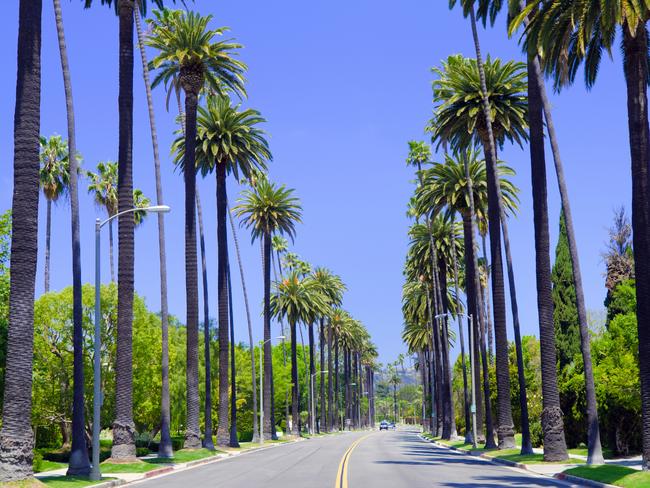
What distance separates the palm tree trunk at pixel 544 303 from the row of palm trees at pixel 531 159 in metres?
0.04

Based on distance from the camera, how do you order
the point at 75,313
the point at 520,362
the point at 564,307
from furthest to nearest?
the point at 564,307 < the point at 520,362 < the point at 75,313

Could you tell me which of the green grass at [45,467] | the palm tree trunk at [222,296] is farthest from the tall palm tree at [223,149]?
the green grass at [45,467]

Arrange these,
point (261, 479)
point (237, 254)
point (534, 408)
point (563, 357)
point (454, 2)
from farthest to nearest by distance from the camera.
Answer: point (237, 254)
point (534, 408)
point (563, 357)
point (454, 2)
point (261, 479)

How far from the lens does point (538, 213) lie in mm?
33875

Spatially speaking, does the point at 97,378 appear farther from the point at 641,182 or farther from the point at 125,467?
the point at 641,182

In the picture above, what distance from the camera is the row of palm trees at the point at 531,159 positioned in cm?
2445

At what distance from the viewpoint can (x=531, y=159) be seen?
112 ft

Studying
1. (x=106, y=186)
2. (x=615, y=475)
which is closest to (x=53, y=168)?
(x=106, y=186)

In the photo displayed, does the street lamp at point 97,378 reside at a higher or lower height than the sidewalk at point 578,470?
higher

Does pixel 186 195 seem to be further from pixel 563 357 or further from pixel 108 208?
pixel 108 208

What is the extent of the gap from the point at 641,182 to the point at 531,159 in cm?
1003

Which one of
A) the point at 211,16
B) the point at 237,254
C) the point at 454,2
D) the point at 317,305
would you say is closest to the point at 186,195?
the point at 211,16

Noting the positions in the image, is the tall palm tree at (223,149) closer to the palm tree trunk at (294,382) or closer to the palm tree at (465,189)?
the palm tree at (465,189)

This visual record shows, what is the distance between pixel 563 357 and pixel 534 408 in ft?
49.5
